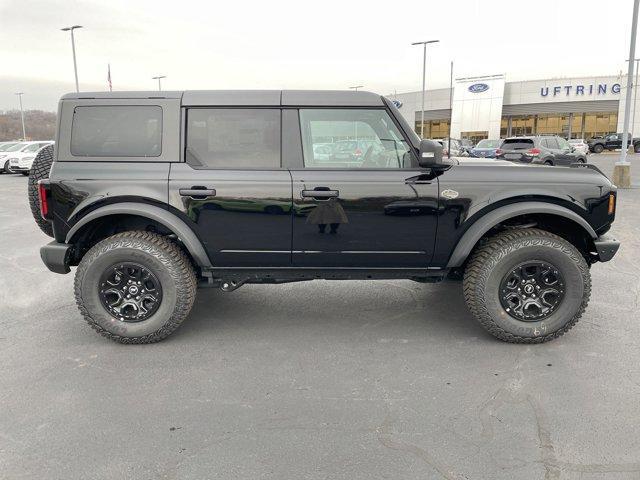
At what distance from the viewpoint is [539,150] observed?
62.5 ft

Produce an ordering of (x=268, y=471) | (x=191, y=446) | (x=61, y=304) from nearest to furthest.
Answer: (x=268, y=471)
(x=191, y=446)
(x=61, y=304)

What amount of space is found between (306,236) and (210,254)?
0.76m

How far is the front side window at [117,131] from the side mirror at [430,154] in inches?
77.9

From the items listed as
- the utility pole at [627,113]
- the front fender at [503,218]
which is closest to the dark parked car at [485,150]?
the utility pole at [627,113]

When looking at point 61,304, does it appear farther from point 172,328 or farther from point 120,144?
point 120,144

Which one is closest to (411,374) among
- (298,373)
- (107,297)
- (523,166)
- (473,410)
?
(473,410)

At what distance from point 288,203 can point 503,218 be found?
1615 mm

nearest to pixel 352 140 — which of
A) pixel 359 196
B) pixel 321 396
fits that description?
pixel 359 196

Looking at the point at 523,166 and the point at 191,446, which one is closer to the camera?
the point at 191,446

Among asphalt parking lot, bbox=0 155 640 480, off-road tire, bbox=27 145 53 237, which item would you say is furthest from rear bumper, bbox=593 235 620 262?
off-road tire, bbox=27 145 53 237

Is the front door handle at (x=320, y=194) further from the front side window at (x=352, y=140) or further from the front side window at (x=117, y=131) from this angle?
the front side window at (x=117, y=131)

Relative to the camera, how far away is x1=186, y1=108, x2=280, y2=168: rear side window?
3820mm

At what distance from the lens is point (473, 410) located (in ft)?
9.73

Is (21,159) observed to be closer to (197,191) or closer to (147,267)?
(147,267)
